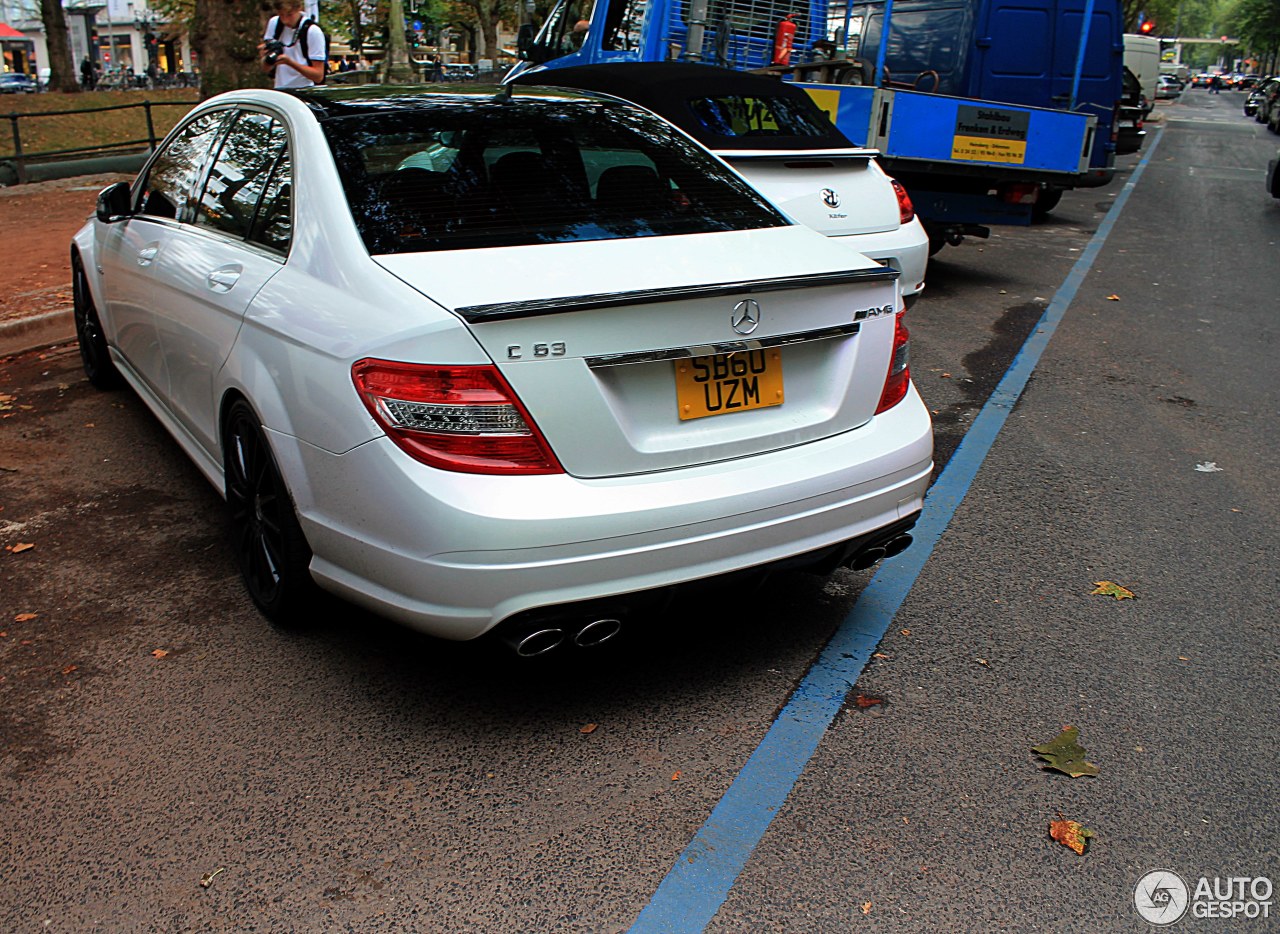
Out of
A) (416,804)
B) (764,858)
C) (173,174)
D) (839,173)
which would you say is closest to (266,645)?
(416,804)

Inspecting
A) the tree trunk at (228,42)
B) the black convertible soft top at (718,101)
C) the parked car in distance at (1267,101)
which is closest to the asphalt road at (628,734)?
the black convertible soft top at (718,101)

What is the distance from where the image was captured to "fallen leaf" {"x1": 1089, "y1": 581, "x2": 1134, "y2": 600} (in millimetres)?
4074

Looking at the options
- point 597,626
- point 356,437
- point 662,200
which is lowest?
point 597,626

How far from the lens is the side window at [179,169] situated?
4.54 meters

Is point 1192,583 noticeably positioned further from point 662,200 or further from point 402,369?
point 402,369

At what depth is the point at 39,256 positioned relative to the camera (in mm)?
10062

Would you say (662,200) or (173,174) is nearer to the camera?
(662,200)

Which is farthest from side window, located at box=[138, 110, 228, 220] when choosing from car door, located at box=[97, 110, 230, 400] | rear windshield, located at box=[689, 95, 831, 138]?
rear windshield, located at box=[689, 95, 831, 138]

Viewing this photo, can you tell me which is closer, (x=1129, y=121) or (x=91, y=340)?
(x=91, y=340)

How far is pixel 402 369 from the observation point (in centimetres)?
283

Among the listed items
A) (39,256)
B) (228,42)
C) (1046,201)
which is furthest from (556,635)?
(228,42)

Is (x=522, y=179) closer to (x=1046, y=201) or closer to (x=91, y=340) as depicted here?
(x=91, y=340)

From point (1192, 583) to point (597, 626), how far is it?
2397 millimetres

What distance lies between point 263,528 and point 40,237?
8956mm
